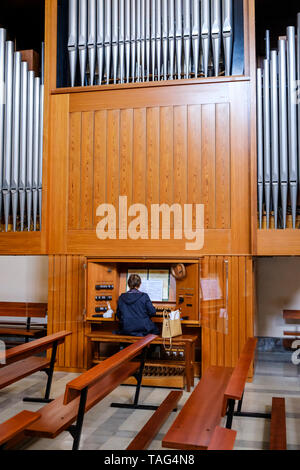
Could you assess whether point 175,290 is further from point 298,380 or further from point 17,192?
point 17,192

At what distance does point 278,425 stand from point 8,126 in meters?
5.31

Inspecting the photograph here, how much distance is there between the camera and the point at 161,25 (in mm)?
6695

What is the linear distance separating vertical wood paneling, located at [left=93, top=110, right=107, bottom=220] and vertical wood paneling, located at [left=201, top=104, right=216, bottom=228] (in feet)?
4.59

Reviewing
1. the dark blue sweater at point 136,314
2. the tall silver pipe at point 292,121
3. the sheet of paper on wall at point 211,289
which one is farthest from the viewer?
the sheet of paper on wall at point 211,289

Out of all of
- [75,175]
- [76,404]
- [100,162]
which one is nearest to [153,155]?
[100,162]

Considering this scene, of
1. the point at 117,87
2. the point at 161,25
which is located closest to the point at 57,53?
the point at 117,87

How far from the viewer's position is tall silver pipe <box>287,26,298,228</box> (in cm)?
602

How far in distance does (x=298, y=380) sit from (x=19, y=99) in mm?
5576

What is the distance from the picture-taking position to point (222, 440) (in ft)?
8.97

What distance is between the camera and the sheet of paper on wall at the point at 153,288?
6.70 metres

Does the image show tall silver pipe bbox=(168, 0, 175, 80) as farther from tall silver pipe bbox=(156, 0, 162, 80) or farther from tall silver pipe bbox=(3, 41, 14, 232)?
tall silver pipe bbox=(3, 41, 14, 232)

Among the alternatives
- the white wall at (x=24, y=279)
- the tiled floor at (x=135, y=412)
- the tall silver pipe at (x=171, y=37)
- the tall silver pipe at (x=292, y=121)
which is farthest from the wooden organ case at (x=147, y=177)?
the white wall at (x=24, y=279)

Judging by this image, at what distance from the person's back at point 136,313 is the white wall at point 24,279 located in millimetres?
3615

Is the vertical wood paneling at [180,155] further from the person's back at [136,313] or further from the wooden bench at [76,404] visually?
the wooden bench at [76,404]
